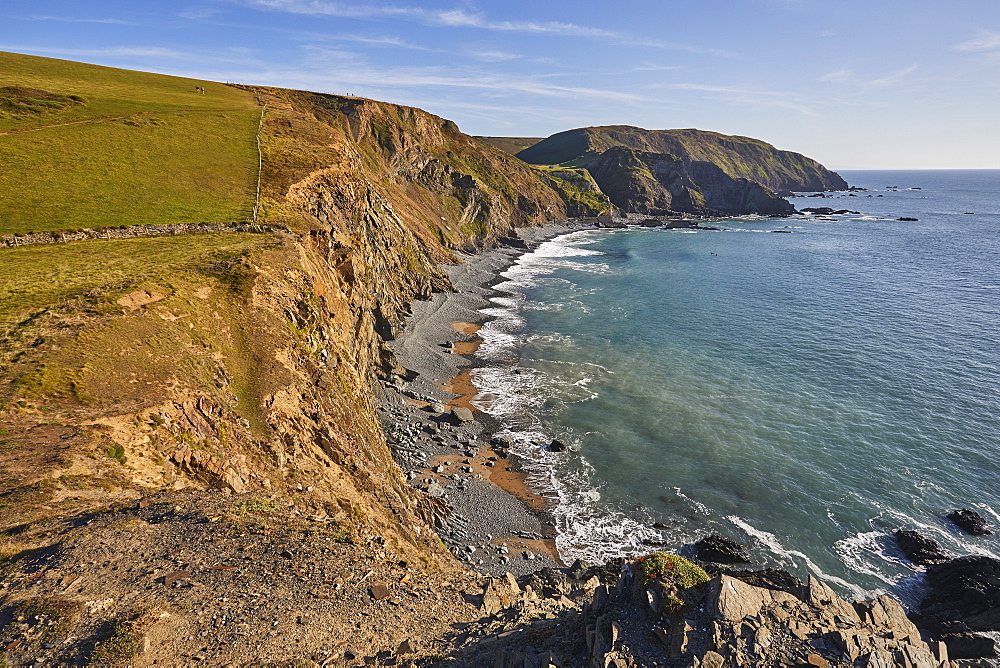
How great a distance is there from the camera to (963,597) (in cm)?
2522

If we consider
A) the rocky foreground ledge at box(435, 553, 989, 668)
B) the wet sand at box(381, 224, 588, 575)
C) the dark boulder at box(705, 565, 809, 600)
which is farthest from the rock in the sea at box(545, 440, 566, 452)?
the rocky foreground ledge at box(435, 553, 989, 668)

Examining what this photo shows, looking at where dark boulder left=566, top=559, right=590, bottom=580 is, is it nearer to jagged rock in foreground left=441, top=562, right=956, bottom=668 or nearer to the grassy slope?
jagged rock in foreground left=441, top=562, right=956, bottom=668

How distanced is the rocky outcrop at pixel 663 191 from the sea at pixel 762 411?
104 meters

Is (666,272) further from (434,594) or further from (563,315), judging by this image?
(434,594)

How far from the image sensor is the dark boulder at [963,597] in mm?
23734

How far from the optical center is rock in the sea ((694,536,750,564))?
28.7 meters

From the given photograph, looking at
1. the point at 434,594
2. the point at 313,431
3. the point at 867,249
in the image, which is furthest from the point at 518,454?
the point at 867,249

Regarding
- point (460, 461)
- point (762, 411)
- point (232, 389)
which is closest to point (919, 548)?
Result: point (762, 411)

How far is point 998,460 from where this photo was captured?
36.6 m

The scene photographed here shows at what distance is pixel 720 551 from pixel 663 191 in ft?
604

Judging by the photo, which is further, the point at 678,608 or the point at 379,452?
the point at 379,452

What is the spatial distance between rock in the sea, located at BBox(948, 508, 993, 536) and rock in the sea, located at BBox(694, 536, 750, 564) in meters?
15.3

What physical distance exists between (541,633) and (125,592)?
38.1 feet

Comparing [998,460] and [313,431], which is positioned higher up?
[313,431]
